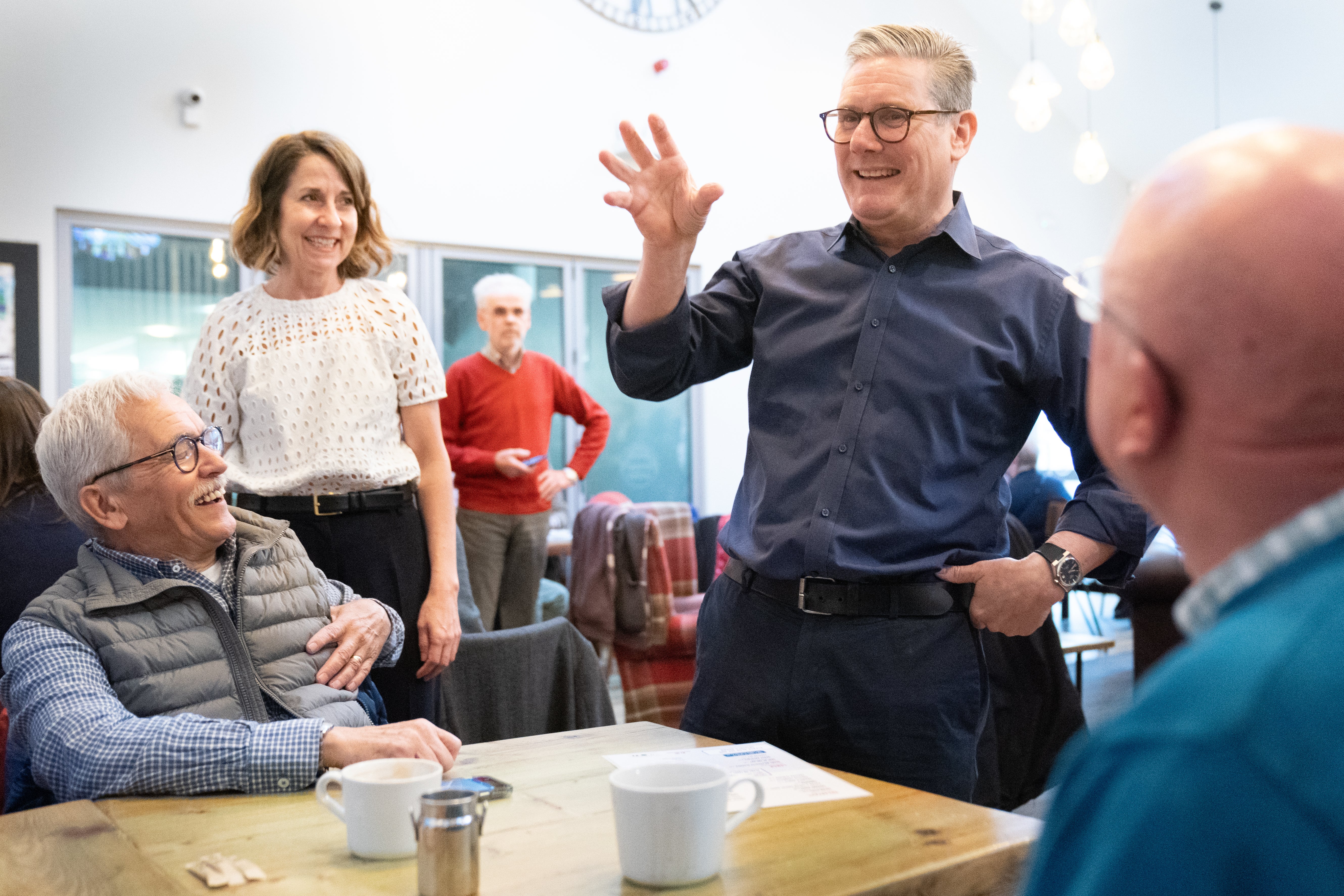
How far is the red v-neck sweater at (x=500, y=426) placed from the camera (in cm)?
482

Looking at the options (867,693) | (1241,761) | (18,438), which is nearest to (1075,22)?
(867,693)

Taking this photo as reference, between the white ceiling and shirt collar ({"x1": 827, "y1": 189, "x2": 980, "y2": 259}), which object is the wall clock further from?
shirt collar ({"x1": 827, "y1": 189, "x2": 980, "y2": 259})

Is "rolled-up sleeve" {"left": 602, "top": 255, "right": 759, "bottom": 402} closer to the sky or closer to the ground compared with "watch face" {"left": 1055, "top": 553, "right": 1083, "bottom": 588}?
closer to the sky

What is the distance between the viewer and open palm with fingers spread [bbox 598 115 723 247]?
1645 mm

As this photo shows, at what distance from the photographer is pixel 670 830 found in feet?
3.34

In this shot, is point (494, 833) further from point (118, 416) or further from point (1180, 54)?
point (1180, 54)

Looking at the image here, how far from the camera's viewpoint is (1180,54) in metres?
8.62

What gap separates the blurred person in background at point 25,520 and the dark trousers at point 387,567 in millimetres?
449

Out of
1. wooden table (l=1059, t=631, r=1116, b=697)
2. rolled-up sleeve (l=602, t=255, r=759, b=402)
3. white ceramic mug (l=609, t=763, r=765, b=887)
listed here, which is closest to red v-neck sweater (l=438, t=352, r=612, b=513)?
wooden table (l=1059, t=631, r=1116, b=697)

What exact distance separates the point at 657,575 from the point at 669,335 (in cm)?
266

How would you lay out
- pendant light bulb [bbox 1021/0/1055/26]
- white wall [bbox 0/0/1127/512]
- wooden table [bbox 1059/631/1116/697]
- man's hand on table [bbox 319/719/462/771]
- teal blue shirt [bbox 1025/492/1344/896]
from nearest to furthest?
1. teal blue shirt [bbox 1025/492/1344/896]
2. man's hand on table [bbox 319/719/462/771]
3. wooden table [bbox 1059/631/1116/697]
4. white wall [bbox 0/0/1127/512]
5. pendant light bulb [bbox 1021/0/1055/26]

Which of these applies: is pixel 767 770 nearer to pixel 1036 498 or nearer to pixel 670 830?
pixel 670 830

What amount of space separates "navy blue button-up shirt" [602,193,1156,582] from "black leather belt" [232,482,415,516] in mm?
648

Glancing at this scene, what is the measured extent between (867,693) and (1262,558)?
1124 mm
